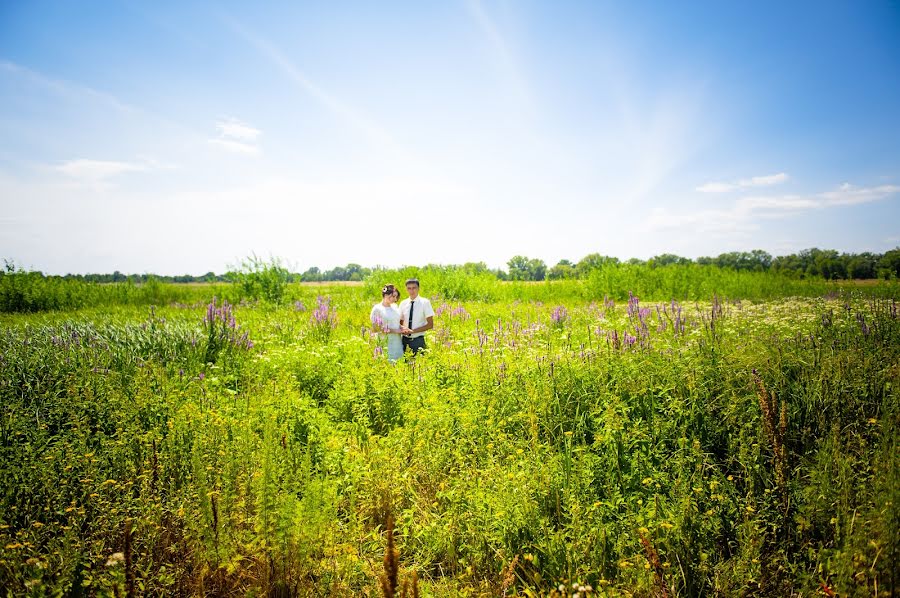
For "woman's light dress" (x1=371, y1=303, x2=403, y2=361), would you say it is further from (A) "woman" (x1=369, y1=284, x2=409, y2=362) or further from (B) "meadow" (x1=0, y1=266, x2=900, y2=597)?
(B) "meadow" (x1=0, y1=266, x2=900, y2=597)

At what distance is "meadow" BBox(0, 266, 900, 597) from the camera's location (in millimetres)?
2402

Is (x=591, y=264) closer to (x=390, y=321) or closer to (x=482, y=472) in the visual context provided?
(x=390, y=321)

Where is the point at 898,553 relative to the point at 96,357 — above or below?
below

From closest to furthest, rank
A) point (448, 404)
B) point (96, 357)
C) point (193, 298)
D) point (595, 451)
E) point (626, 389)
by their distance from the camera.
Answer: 1. point (595, 451)
2. point (626, 389)
3. point (448, 404)
4. point (96, 357)
5. point (193, 298)

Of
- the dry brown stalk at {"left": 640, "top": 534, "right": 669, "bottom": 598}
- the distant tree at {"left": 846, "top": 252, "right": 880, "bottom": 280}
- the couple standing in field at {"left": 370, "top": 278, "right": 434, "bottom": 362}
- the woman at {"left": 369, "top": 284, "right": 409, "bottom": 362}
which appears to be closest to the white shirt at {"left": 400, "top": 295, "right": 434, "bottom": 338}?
the couple standing in field at {"left": 370, "top": 278, "right": 434, "bottom": 362}

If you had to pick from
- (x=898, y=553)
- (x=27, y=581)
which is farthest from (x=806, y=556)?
(x=27, y=581)

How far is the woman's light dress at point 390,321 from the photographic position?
7344mm

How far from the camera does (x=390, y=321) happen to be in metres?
7.34

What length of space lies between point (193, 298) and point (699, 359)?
75.0 feet

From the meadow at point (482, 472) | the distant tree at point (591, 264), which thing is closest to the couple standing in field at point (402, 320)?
the meadow at point (482, 472)

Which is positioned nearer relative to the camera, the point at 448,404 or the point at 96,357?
the point at 448,404

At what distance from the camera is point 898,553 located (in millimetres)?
2033

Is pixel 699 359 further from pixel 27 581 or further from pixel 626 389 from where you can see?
pixel 27 581

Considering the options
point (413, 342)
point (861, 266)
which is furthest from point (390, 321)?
point (861, 266)
